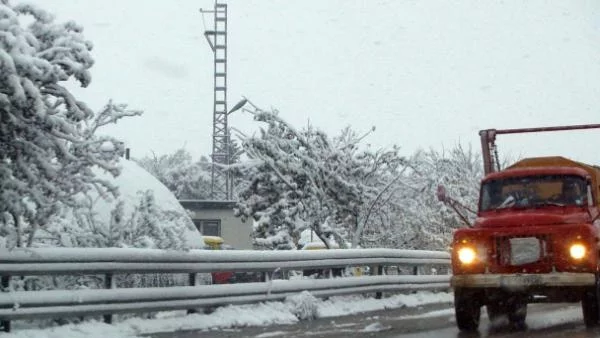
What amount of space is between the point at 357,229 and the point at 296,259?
11681 millimetres

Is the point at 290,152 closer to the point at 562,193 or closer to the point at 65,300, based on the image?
the point at 562,193

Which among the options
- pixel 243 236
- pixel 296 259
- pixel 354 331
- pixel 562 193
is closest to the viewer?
pixel 354 331

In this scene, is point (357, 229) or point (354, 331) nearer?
point (354, 331)

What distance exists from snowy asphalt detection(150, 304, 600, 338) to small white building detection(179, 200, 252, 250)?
2762 centimetres

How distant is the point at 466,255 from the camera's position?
1039 centimetres

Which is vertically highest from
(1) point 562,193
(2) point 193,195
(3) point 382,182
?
(2) point 193,195

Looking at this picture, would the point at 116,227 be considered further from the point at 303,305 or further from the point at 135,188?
the point at 135,188

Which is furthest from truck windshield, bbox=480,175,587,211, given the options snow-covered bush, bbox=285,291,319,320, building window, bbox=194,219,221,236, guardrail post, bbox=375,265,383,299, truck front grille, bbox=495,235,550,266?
building window, bbox=194,219,221,236

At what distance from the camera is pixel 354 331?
33.6 ft

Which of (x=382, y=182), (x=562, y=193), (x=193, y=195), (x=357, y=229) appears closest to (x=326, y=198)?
(x=357, y=229)

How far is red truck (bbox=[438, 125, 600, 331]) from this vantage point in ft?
32.5

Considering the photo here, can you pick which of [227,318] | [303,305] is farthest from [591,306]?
[227,318]

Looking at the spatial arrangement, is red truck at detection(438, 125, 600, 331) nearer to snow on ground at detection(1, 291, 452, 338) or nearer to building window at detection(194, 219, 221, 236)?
snow on ground at detection(1, 291, 452, 338)

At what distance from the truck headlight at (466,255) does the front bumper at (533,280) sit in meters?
0.30
